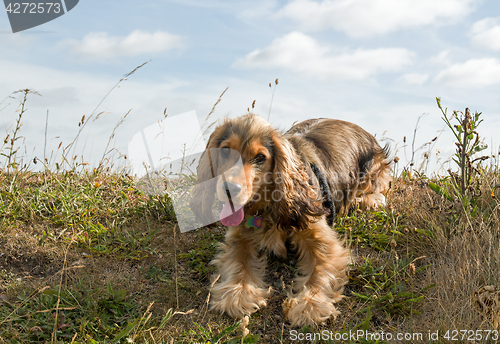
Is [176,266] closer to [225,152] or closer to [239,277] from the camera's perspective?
[239,277]

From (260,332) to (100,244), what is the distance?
2116mm

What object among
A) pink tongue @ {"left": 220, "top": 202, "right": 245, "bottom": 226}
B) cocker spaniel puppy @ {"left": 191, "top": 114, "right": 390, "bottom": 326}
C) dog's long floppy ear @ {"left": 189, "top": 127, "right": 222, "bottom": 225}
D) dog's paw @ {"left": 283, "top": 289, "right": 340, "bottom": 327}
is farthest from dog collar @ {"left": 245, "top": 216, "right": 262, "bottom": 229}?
dog's paw @ {"left": 283, "top": 289, "right": 340, "bottom": 327}

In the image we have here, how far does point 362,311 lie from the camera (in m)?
3.47

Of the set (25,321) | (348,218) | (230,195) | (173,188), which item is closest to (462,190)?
(348,218)

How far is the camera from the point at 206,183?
4273mm

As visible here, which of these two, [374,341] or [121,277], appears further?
[121,277]

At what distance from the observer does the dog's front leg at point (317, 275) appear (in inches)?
134

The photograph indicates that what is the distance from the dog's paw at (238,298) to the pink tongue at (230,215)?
1.82 ft

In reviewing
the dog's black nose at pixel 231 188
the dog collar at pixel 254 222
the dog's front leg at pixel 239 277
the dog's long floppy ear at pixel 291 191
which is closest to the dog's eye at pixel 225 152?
the dog's black nose at pixel 231 188

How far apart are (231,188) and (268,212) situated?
2.37 feet

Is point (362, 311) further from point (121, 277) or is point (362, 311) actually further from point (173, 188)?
point (173, 188)

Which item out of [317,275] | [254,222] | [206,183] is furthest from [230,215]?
[317,275]

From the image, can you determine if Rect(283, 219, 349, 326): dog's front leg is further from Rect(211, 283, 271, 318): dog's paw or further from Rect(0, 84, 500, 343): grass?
Rect(211, 283, 271, 318): dog's paw

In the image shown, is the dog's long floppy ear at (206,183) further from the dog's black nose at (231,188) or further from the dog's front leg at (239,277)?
the dog's black nose at (231,188)
